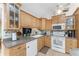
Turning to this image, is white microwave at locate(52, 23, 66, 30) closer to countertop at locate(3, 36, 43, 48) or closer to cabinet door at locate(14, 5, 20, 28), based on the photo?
countertop at locate(3, 36, 43, 48)

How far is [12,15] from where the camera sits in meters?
1.47

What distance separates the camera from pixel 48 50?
1.47m

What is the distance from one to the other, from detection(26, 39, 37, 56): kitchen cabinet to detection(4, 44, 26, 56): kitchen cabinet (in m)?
0.06

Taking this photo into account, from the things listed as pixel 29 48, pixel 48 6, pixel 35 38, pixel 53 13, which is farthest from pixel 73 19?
pixel 29 48

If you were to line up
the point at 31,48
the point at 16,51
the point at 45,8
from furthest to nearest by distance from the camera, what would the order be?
the point at 31,48, the point at 45,8, the point at 16,51

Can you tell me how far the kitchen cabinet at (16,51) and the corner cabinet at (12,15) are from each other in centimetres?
33

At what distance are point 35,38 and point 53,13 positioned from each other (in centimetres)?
51

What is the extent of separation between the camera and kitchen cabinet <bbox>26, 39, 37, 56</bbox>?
1.45 m

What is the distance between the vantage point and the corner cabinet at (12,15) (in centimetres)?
138

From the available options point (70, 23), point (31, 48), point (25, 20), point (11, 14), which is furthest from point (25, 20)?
point (70, 23)

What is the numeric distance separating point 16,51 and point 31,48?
0.29 m

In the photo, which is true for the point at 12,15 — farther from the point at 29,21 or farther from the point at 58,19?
the point at 58,19

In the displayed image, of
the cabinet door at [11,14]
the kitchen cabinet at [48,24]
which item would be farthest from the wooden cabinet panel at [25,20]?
the kitchen cabinet at [48,24]

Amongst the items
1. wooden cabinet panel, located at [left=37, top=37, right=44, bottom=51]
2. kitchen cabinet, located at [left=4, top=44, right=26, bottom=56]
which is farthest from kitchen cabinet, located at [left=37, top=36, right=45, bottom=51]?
kitchen cabinet, located at [left=4, top=44, right=26, bottom=56]
